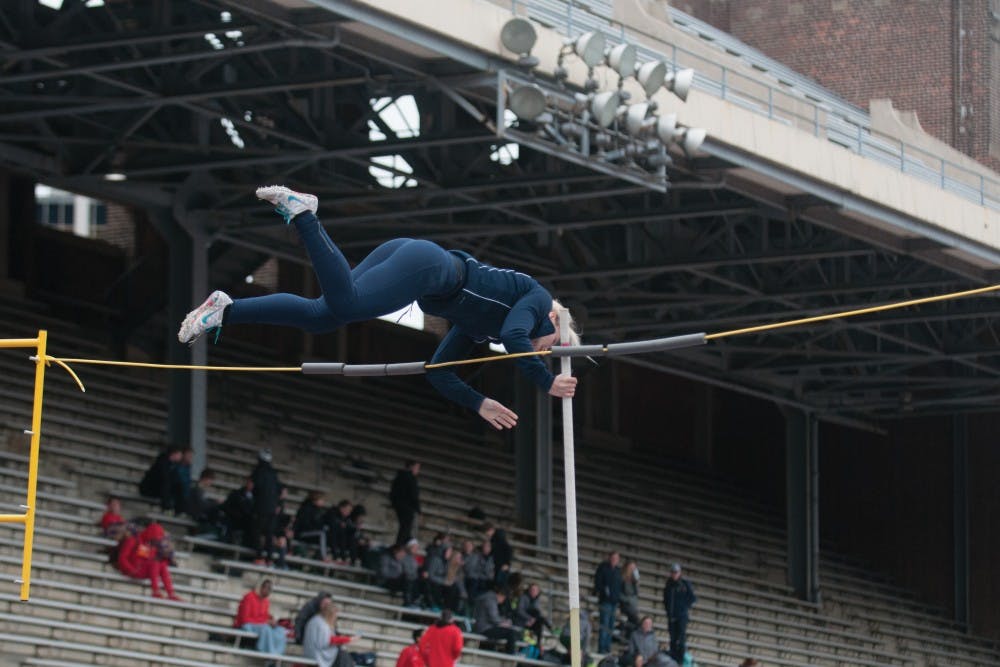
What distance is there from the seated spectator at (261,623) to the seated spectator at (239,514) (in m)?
1.97

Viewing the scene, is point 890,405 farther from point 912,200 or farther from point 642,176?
point 642,176

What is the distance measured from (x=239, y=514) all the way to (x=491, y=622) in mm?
3539

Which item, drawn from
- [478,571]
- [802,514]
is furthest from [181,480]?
[802,514]

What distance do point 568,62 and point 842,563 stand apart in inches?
911

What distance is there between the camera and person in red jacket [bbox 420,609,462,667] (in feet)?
75.3

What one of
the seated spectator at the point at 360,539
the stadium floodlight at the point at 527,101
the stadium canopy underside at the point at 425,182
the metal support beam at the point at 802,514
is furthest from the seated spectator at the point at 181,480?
the metal support beam at the point at 802,514

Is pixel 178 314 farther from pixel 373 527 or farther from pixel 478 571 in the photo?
pixel 478 571

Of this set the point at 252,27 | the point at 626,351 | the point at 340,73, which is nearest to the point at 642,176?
the point at 340,73

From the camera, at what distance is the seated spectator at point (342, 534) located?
27.1 m

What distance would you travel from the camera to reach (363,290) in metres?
11.8

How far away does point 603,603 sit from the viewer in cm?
2869

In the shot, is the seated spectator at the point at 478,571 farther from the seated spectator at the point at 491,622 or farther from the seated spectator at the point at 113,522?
the seated spectator at the point at 113,522

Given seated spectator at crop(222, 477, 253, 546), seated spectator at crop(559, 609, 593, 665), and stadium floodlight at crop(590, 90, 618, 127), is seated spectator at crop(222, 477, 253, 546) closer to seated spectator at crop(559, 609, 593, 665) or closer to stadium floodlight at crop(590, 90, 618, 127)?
seated spectator at crop(559, 609, 593, 665)

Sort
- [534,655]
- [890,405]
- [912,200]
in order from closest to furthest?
[534,655] → [912,200] → [890,405]
